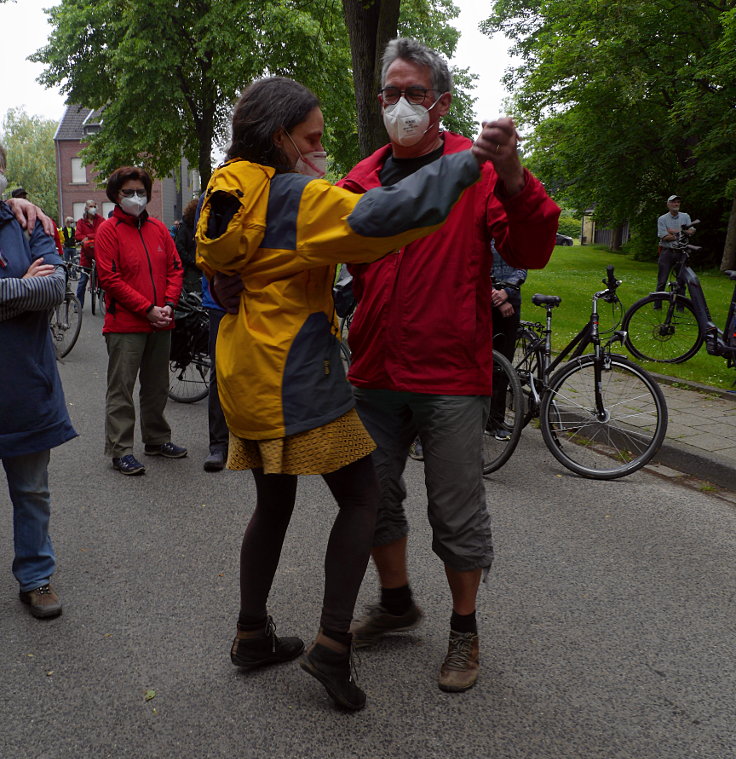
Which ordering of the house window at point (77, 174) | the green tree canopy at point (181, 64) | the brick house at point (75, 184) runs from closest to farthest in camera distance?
the green tree canopy at point (181, 64), the brick house at point (75, 184), the house window at point (77, 174)

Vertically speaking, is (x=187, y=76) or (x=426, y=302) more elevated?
(x=187, y=76)

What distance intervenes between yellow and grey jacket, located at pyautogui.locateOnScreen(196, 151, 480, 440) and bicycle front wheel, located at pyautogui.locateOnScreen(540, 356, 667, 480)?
313 cm

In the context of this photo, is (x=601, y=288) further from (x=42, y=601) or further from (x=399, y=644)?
(x=42, y=601)

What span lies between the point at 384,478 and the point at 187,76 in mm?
21080

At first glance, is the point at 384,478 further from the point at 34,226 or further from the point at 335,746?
the point at 34,226

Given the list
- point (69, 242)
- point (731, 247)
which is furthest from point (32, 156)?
point (731, 247)

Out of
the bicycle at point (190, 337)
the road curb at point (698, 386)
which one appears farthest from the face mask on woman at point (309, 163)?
the road curb at point (698, 386)

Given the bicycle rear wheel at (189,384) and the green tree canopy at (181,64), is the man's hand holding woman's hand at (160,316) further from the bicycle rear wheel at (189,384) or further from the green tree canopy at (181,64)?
the green tree canopy at (181,64)

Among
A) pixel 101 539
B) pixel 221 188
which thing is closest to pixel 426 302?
pixel 221 188

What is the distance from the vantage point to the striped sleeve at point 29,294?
3025mm

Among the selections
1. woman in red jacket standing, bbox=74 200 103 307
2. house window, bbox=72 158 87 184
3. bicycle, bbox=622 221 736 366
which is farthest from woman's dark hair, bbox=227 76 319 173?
house window, bbox=72 158 87 184

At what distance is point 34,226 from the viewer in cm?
327

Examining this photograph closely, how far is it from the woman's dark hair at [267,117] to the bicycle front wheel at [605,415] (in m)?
3.37

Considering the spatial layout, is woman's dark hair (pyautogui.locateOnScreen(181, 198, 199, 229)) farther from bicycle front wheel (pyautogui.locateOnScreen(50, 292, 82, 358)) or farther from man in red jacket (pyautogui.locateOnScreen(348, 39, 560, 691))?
bicycle front wheel (pyautogui.locateOnScreen(50, 292, 82, 358))
